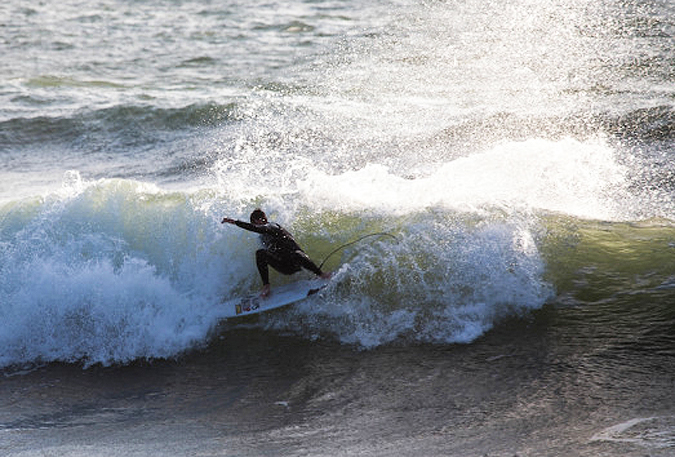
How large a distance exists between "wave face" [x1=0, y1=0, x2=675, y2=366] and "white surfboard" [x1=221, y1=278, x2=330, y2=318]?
202mm

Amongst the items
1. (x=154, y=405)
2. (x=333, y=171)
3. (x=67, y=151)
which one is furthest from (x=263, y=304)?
(x=67, y=151)

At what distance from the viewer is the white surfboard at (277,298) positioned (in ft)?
27.8

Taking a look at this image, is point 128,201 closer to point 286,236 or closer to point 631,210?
point 286,236

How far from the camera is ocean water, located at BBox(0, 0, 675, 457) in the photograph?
645 centimetres

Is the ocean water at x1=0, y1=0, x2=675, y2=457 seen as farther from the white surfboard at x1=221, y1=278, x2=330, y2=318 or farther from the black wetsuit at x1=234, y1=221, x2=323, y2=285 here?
the black wetsuit at x1=234, y1=221, x2=323, y2=285

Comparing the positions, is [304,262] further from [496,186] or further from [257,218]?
[496,186]

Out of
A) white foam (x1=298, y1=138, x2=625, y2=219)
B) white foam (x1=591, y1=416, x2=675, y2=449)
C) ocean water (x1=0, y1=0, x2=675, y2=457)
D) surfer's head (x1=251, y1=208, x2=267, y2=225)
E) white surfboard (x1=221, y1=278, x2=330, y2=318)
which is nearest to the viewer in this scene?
white foam (x1=591, y1=416, x2=675, y2=449)

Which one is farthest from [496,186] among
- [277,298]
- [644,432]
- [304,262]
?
[644,432]

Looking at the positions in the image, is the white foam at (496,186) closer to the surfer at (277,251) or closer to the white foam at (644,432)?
the surfer at (277,251)

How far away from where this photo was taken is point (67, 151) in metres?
15.9

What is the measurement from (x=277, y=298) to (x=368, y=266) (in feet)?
3.59

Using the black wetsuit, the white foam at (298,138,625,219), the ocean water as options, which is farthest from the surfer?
the white foam at (298,138,625,219)

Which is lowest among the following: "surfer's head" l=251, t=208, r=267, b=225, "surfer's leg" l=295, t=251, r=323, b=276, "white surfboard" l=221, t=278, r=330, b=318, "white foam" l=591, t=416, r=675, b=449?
"white foam" l=591, t=416, r=675, b=449

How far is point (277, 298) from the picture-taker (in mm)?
8570
